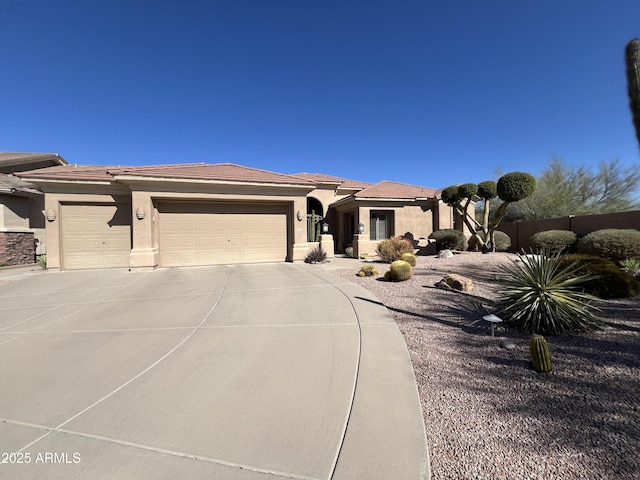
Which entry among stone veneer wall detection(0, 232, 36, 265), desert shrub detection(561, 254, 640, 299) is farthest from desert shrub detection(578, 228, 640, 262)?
stone veneer wall detection(0, 232, 36, 265)

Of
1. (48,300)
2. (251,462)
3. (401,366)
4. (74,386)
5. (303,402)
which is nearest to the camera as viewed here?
(251,462)

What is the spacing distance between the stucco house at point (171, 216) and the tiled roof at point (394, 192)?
2.44 m

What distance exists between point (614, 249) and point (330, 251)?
1140 cm

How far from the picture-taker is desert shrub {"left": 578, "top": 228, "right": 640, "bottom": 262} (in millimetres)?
10133

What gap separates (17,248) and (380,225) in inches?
791

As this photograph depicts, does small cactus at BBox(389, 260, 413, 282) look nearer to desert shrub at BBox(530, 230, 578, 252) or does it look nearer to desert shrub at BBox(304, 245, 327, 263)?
desert shrub at BBox(304, 245, 327, 263)

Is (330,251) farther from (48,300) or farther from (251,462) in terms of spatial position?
(251,462)

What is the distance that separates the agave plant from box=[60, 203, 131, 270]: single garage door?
48.8 feet

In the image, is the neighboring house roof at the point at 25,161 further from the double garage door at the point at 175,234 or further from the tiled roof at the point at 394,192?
the tiled roof at the point at 394,192

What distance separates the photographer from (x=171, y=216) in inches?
514

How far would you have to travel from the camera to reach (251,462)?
7.24 feet

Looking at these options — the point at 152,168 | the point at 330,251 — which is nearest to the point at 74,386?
the point at 152,168

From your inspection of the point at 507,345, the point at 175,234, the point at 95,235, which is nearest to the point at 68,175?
the point at 95,235

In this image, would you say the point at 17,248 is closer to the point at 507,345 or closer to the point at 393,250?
the point at 393,250
